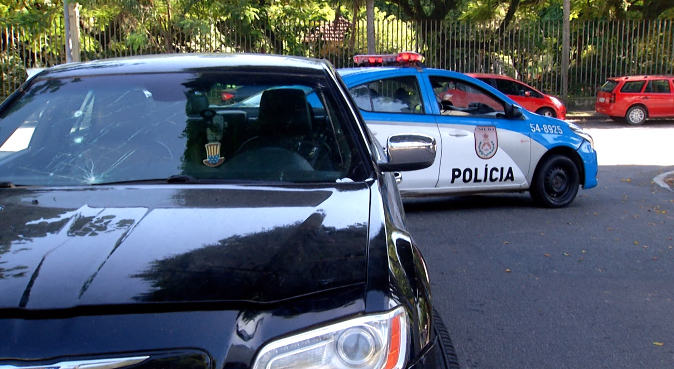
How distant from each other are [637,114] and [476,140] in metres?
16.7

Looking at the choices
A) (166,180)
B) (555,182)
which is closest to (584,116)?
(555,182)

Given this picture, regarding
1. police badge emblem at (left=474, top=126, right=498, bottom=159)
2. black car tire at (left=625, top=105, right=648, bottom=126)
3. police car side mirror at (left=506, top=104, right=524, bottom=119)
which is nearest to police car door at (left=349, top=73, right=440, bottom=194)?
police badge emblem at (left=474, top=126, right=498, bottom=159)

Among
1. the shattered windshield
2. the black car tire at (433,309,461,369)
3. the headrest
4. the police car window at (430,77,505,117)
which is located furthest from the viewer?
the police car window at (430,77,505,117)

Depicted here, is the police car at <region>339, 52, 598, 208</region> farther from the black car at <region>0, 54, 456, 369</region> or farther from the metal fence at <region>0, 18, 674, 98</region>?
the metal fence at <region>0, 18, 674, 98</region>

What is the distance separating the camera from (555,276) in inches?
234

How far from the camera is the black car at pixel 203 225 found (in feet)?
6.03

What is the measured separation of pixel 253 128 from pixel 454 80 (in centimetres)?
544

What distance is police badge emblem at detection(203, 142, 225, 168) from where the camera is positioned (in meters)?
3.21

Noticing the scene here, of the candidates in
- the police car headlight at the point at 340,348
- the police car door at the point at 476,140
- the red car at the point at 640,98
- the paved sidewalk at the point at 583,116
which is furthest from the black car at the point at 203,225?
the paved sidewalk at the point at 583,116

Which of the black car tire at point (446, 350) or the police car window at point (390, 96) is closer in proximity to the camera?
the black car tire at point (446, 350)

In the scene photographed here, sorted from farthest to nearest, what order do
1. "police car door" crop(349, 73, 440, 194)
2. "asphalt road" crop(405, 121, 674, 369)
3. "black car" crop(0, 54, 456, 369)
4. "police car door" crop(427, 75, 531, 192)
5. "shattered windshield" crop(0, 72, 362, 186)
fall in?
"police car door" crop(427, 75, 531, 192), "police car door" crop(349, 73, 440, 194), "asphalt road" crop(405, 121, 674, 369), "shattered windshield" crop(0, 72, 362, 186), "black car" crop(0, 54, 456, 369)

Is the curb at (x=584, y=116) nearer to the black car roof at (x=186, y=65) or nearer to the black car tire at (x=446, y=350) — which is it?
the black car roof at (x=186, y=65)

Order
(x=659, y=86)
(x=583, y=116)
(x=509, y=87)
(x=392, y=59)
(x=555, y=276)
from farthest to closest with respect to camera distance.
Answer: (x=583, y=116) < (x=659, y=86) < (x=509, y=87) < (x=392, y=59) < (x=555, y=276)

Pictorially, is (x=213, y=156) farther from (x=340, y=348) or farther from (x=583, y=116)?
(x=583, y=116)
